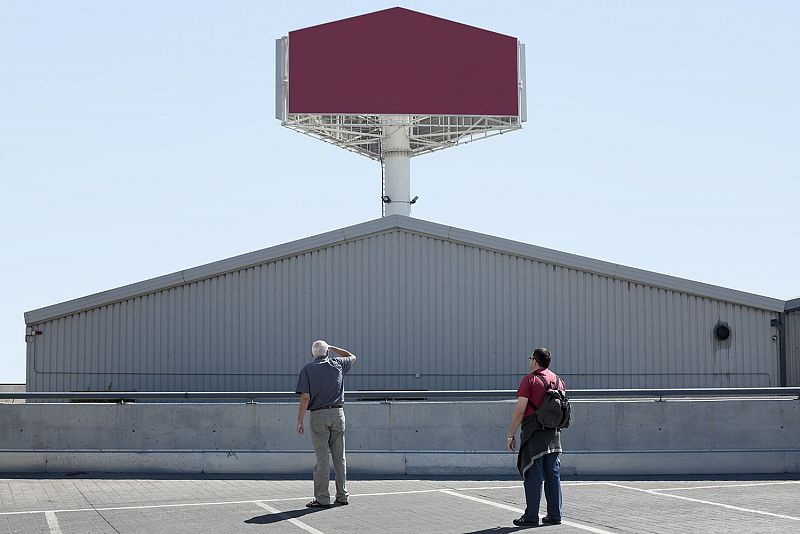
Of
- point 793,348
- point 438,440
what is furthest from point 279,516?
point 793,348

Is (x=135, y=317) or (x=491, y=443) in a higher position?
(x=135, y=317)

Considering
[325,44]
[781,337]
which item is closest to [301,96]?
[325,44]

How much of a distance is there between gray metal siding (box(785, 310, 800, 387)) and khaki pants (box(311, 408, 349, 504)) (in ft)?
54.0

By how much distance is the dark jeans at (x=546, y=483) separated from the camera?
11.6 m

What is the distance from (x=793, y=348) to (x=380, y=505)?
16534mm

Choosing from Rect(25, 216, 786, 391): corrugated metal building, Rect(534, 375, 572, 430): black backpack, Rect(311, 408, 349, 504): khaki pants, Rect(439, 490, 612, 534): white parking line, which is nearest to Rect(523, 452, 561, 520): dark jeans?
Rect(439, 490, 612, 534): white parking line

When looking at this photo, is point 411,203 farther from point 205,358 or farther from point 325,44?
point 205,358

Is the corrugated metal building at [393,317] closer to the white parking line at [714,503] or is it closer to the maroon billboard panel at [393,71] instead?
the white parking line at [714,503]

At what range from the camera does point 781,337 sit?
87.9ft

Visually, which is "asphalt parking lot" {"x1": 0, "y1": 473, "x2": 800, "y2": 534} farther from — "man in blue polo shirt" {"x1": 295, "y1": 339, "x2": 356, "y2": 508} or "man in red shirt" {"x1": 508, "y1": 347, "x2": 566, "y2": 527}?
"man in blue polo shirt" {"x1": 295, "y1": 339, "x2": 356, "y2": 508}

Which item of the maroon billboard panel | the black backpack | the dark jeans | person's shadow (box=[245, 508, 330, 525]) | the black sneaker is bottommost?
person's shadow (box=[245, 508, 330, 525])

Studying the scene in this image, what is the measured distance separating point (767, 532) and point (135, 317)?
731 inches

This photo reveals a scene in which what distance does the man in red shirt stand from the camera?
38.1 feet

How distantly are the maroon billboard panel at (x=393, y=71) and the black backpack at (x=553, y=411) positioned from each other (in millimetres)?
32189
